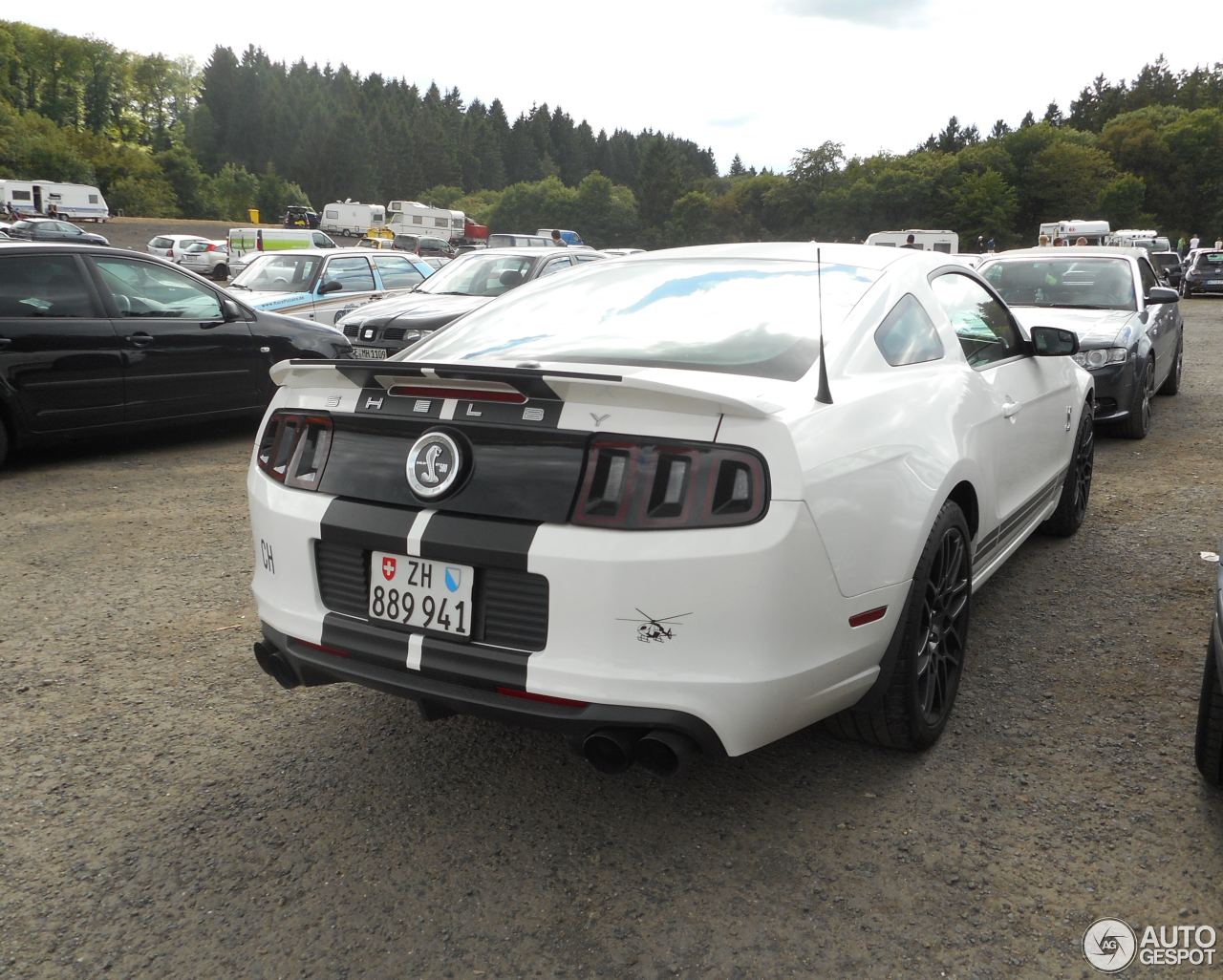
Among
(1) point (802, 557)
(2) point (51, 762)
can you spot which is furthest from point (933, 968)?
(2) point (51, 762)

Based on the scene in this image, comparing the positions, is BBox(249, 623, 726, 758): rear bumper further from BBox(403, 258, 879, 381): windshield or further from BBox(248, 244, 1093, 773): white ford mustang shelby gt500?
BBox(403, 258, 879, 381): windshield

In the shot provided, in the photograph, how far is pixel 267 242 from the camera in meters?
30.4

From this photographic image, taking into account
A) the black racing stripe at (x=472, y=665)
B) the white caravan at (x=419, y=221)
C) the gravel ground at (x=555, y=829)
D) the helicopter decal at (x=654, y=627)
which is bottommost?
the gravel ground at (x=555, y=829)

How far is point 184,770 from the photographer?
3.08 m

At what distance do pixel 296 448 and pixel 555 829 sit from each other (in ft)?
4.19

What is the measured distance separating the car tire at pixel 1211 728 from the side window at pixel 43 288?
7.22 m

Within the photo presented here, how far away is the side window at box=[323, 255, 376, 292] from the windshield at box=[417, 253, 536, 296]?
149cm

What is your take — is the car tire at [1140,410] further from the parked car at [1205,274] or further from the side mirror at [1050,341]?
the parked car at [1205,274]

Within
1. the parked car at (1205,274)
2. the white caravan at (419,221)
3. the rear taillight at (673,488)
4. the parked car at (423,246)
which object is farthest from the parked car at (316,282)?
the white caravan at (419,221)

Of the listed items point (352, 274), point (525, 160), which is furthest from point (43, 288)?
point (525, 160)

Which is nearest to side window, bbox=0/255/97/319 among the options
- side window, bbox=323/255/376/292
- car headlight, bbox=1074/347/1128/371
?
side window, bbox=323/255/376/292

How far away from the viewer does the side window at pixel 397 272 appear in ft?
46.3

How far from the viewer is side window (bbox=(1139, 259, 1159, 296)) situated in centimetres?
946

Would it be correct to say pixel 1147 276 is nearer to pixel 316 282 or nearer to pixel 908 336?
pixel 908 336
